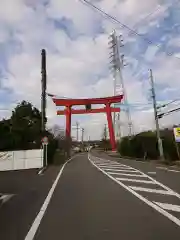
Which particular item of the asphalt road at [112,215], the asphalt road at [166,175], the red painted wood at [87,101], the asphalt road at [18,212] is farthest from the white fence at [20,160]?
the red painted wood at [87,101]

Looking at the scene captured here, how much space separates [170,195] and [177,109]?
25425 mm

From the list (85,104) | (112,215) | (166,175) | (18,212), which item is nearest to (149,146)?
(85,104)

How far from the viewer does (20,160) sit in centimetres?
3145

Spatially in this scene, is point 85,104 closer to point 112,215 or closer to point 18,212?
point 18,212

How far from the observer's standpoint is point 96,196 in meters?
12.2

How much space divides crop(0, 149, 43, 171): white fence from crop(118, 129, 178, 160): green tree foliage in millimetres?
17287

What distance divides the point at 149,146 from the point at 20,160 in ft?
69.2

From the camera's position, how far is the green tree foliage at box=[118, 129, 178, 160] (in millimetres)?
42647

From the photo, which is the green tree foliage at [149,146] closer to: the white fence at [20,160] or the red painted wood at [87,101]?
the red painted wood at [87,101]

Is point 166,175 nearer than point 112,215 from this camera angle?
No

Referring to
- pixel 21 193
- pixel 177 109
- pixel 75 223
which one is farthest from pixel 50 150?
pixel 75 223

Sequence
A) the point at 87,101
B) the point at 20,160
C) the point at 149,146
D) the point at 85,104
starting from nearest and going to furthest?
1. the point at 20,160
2. the point at 149,146
3. the point at 87,101
4. the point at 85,104

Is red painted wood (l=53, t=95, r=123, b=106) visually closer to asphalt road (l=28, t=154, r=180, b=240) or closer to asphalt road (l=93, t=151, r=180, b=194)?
asphalt road (l=93, t=151, r=180, b=194)

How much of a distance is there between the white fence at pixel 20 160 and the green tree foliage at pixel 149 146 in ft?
56.7
